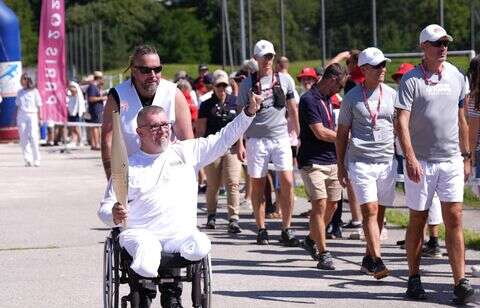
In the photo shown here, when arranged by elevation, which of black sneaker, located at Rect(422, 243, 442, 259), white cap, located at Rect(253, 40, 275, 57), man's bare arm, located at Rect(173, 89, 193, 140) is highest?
white cap, located at Rect(253, 40, 275, 57)

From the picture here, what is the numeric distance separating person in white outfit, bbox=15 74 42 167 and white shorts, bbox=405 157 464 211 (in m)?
18.5

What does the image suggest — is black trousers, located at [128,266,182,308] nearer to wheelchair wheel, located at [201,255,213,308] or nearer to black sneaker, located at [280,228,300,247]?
wheelchair wheel, located at [201,255,213,308]

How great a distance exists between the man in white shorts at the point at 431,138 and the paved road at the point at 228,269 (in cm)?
57

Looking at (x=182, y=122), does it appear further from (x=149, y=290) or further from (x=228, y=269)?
(x=228, y=269)

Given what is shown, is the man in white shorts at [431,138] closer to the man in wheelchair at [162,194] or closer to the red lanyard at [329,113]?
the man in wheelchair at [162,194]

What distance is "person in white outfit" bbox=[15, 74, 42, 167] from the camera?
2783 cm

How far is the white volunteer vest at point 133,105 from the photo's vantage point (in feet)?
30.2

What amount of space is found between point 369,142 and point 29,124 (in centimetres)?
1774

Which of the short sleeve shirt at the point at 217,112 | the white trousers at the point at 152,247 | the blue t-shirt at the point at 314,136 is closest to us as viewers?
the white trousers at the point at 152,247

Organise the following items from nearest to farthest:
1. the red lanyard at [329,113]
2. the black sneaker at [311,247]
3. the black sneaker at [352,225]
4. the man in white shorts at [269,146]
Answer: the black sneaker at [311,247], the red lanyard at [329,113], the man in white shorts at [269,146], the black sneaker at [352,225]

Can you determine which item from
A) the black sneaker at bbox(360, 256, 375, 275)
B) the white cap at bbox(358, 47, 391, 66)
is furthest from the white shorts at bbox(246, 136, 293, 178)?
the white cap at bbox(358, 47, 391, 66)

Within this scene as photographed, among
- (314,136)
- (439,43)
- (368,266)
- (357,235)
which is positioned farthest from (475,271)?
(357,235)

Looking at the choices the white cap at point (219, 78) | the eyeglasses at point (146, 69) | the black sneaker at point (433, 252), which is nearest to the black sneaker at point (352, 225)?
the black sneaker at point (433, 252)

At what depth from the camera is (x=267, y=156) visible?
13.7m
